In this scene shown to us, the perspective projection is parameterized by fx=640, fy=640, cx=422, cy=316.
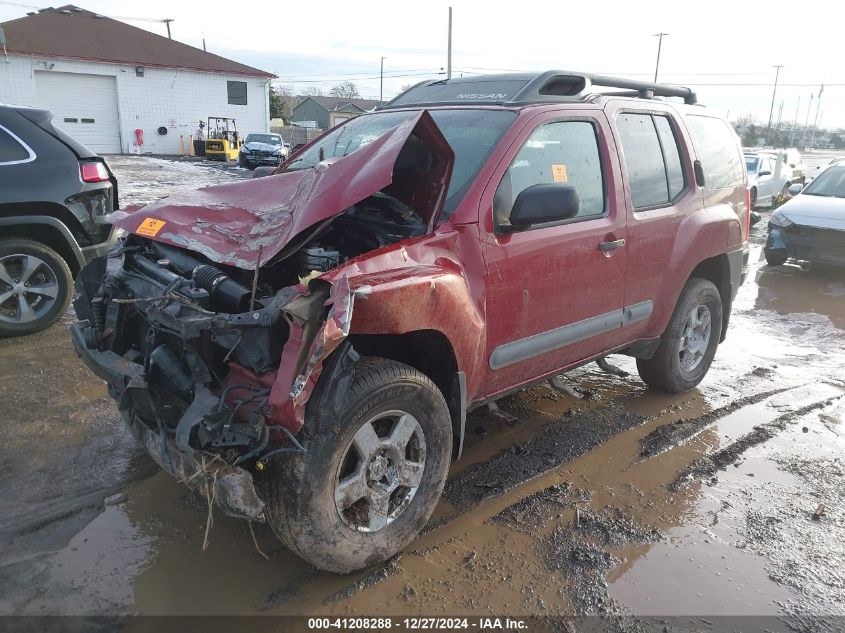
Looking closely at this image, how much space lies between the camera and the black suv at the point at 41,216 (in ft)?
17.4

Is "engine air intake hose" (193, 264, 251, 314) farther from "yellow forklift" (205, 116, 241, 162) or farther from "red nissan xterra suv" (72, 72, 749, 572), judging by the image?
"yellow forklift" (205, 116, 241, 162)

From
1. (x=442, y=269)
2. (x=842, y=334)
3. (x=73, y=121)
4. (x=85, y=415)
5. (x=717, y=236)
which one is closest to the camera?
(x=442, y=269)

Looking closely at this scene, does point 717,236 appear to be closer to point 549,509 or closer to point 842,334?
point 549,509

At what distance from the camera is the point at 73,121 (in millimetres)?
29281

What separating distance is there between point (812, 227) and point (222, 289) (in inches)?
367

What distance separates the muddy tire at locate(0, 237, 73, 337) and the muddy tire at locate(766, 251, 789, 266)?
957 centimetres

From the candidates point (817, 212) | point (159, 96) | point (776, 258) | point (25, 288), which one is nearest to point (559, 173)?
point (25, 288)

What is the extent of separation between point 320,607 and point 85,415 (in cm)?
243

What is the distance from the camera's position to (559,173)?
11.7 feet

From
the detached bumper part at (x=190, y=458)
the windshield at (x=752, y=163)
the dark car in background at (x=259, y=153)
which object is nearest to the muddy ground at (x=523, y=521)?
the detached bumper part at (x=190, y=458)

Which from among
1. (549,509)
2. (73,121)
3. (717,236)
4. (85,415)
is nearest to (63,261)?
(85,415)

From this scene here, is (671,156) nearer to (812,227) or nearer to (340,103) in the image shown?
(812,227)

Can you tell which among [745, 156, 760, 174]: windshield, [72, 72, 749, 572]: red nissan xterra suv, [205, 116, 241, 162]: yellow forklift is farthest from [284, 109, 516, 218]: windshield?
[205, 116, 241, 162]: yellow forklift

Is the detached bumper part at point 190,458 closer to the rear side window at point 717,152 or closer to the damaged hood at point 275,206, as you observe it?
the damaged hood at point 275,206
